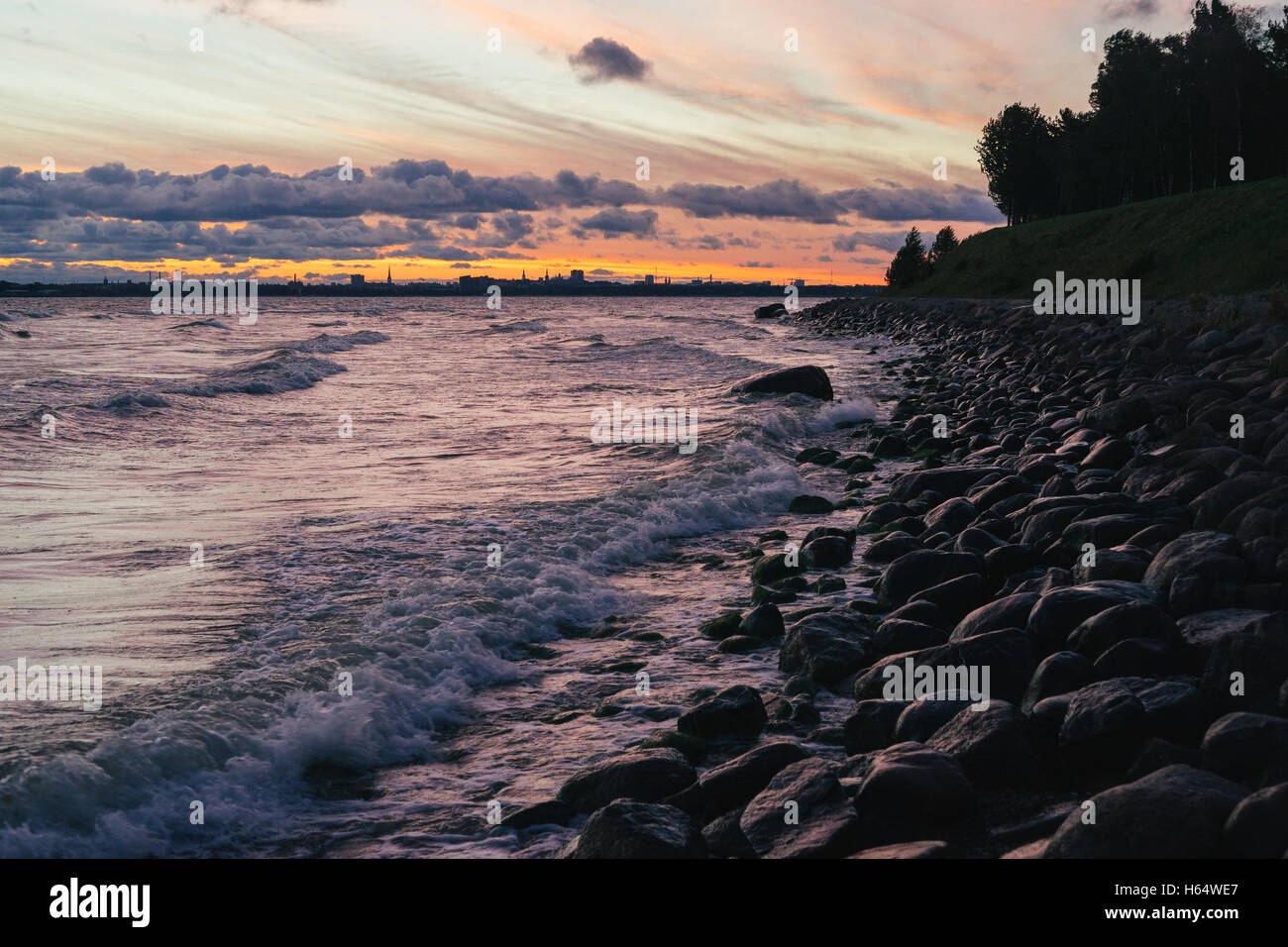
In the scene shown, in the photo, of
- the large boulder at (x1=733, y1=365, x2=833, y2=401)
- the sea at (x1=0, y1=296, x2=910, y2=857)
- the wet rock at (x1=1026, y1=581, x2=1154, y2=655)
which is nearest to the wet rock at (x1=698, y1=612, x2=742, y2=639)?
the sea at (x1=0, y1=296, x2=910, y2=857)

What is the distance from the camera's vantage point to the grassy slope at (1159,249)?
117 feet

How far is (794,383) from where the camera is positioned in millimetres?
23422

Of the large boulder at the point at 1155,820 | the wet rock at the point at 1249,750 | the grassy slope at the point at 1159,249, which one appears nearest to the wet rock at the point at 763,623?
the wet rock at the point at 1249,750

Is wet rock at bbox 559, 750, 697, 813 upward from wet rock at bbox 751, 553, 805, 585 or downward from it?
downward

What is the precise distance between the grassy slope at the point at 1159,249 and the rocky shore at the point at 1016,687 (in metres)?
24.9

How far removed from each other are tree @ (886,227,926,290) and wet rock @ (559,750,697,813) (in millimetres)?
84249

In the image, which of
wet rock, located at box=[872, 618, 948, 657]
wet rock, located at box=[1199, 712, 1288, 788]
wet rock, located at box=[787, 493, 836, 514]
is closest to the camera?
wet rock, located at box=[1199, 712, 1288, 788]

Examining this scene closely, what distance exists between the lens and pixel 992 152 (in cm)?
9431

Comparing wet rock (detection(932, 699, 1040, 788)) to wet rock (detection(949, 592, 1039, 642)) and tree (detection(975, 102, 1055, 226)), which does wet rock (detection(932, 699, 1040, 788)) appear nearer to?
wet rock (detection(949, 592, 1039, 642))

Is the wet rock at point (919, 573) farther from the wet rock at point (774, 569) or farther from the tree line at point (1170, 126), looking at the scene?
the tree line at point (1170, 126)

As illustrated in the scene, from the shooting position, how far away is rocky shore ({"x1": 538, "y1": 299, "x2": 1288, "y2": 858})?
12.7 feet
